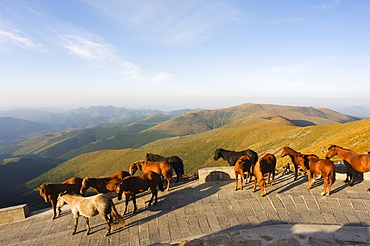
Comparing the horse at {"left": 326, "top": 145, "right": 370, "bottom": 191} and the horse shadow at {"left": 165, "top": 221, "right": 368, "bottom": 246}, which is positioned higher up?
the horse at {"left": 326, "top": 145, "right": 370, "bottom": 191}

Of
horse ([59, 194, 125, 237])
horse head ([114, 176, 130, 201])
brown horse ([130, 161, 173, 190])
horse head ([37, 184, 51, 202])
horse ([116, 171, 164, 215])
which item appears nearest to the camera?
horse ([59, 194, 125, 237])

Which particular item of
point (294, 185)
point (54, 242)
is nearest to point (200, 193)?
point (294, 185)

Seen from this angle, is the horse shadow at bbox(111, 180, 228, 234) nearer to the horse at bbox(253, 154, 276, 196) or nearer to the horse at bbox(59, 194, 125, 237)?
the horse at bbox(59, 194, 125, 237)

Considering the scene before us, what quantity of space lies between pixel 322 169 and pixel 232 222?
549cm

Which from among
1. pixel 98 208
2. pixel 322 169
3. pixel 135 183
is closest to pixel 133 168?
pixel 135 183

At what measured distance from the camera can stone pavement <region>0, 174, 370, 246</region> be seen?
20.9ft

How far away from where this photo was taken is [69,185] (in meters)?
10.9

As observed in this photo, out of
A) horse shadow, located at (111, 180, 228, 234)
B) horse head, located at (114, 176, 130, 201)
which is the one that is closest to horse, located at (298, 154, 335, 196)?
horse shadow, located at (111, 180, 228, 234)

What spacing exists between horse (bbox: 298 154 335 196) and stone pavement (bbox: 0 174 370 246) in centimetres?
44

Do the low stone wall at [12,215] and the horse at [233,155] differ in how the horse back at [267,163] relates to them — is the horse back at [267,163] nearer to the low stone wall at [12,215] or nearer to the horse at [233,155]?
the horse at [233,155]

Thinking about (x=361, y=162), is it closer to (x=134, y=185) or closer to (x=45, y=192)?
(x=134, y=185)

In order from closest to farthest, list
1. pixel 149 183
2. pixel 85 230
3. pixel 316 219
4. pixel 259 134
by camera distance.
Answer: pixel 316 219 → pixel 85 230 → pixel 149 183 → pixel 259 134

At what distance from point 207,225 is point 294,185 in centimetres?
632

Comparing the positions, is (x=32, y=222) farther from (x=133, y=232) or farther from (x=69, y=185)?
(x=133, y=232)
